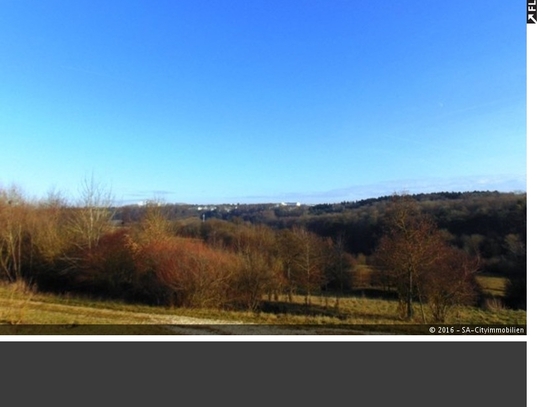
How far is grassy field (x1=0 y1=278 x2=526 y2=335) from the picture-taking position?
2.44 metres

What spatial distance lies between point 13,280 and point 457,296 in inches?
220

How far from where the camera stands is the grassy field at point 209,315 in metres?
2.44

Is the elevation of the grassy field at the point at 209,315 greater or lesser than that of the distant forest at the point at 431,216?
lesser

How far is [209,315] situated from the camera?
3.23m

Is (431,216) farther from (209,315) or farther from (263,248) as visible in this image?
Result: (209,315)
